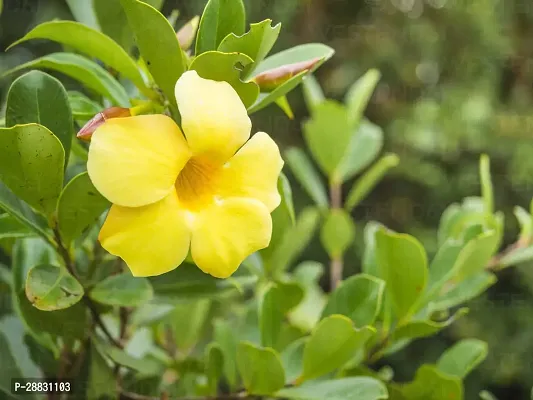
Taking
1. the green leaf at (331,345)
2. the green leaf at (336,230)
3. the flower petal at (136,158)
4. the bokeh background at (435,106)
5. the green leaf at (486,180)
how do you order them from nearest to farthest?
the flower petal at (136,158), the green leaf at (331,345), the green leaf at (486,180), the green leaf at (336,230), the bokeh background at (435,106)

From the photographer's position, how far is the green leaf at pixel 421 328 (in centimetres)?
38

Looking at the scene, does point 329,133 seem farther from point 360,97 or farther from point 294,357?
point 294,357

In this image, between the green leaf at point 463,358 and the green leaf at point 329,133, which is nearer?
the green leaf at point 463,358

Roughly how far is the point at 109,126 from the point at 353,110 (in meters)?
0.35

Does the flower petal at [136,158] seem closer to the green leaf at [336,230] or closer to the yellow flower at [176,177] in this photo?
the yellow flower at [176,177]

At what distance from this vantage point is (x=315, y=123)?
1.87ft

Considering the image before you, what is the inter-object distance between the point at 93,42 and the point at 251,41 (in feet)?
0.29

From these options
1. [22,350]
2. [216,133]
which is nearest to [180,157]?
[216,133]

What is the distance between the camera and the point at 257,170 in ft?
0.90

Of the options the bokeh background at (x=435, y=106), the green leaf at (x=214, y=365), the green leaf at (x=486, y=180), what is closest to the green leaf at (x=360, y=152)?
the green leaf at (x=486, y=180)

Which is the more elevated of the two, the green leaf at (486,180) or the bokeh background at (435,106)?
the green leaf at (486,180)

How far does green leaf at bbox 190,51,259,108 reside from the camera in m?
0.26

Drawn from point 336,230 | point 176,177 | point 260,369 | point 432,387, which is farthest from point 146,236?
point 336,230

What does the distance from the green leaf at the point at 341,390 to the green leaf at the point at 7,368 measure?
0.61ft
